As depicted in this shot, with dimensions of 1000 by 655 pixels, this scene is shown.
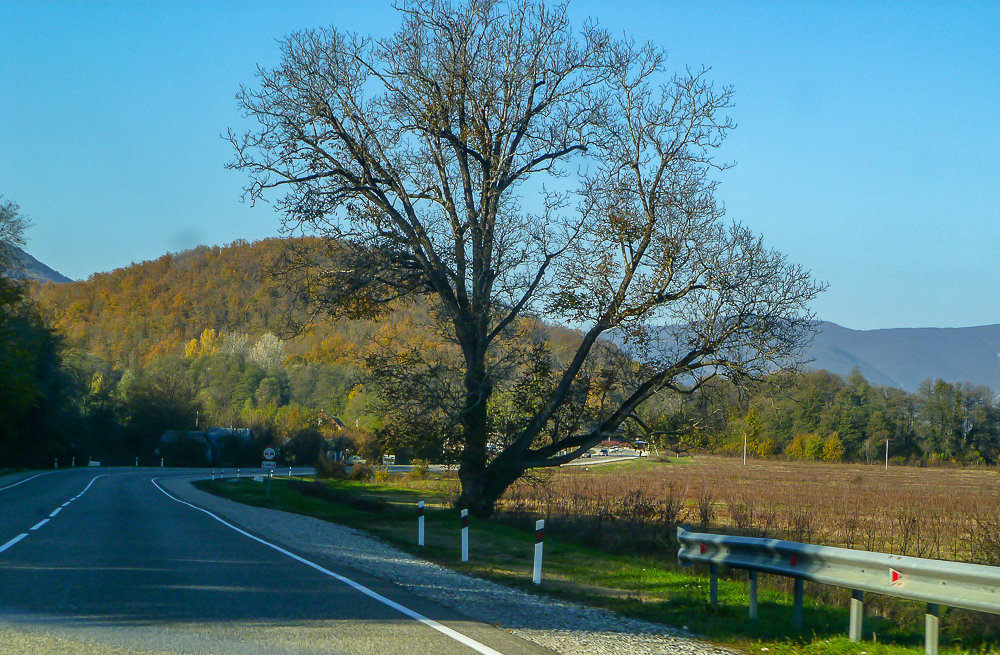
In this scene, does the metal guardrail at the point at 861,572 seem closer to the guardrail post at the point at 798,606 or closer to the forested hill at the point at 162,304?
the guardrail post at the point at 798,606

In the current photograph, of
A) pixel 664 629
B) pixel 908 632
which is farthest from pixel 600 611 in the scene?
pixel 908 632

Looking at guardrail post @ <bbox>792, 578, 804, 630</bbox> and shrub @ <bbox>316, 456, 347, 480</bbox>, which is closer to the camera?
guardrail post @ <bbox>792, 578, 804, 630</bbox>

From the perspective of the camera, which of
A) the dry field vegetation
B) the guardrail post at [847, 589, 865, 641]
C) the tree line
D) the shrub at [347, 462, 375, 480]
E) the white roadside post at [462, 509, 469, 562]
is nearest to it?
the guardrail post at [847, 589, 865, 641]

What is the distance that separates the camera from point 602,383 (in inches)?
886

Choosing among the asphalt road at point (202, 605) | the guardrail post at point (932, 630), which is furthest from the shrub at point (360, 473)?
the guardrail post at point (932, 630)

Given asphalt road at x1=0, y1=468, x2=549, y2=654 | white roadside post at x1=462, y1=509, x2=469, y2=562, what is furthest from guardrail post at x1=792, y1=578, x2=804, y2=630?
white roadside post at x1=462, y1=509, x2=469, y2=562

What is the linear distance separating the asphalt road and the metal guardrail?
306 centimetres

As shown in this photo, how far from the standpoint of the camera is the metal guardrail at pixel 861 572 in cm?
663

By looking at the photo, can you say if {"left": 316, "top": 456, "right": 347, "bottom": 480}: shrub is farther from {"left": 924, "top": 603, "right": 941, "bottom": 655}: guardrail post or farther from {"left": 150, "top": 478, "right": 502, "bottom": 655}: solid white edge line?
{"left": 924, "top": 603, "right": 941, "bottom": 655}: guardrail post

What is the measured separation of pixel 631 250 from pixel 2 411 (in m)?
50.0

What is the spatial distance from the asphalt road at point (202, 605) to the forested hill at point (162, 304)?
10735cm

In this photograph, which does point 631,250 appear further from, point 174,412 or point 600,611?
point 174,412

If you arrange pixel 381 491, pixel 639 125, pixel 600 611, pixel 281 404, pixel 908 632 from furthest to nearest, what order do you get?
pixel 281 404 < pixel 381 491 < pixel 639 125 < pixel 600 611 < pixel 908 632

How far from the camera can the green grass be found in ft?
26.7
